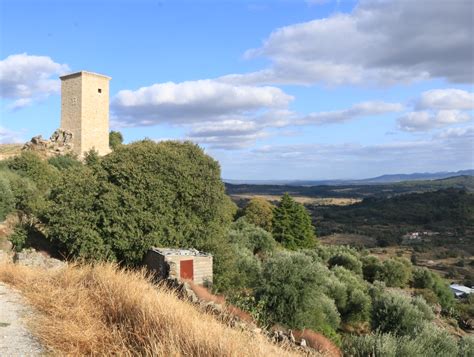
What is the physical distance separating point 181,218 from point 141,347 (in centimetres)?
1270

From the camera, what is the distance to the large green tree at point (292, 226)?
39469mm

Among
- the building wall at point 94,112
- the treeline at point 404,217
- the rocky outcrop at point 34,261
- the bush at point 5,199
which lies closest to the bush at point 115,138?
the building wall at point 94,112

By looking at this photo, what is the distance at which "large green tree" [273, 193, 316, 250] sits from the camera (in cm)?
3947

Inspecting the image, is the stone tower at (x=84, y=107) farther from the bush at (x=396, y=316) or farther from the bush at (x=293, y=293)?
the bush at (x=396, y=316)

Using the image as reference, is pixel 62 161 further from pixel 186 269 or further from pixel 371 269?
pixel 371 269

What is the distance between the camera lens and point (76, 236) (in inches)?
682

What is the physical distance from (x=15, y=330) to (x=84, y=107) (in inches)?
1309

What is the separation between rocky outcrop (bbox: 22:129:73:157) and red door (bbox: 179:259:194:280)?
26835 millimetres

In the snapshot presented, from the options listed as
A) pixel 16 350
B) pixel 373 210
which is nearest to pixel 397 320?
pixel 16 350

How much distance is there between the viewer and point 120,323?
6.18 meters

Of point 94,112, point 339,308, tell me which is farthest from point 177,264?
point 94,112

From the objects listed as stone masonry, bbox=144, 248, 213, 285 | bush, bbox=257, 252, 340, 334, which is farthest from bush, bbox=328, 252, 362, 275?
stone masonry, bbox=144, 248, 213, 285

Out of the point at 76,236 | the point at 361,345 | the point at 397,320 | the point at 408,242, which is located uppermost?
the point at 76,236

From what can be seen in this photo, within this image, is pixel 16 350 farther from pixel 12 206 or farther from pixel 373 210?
pixel 373 210
